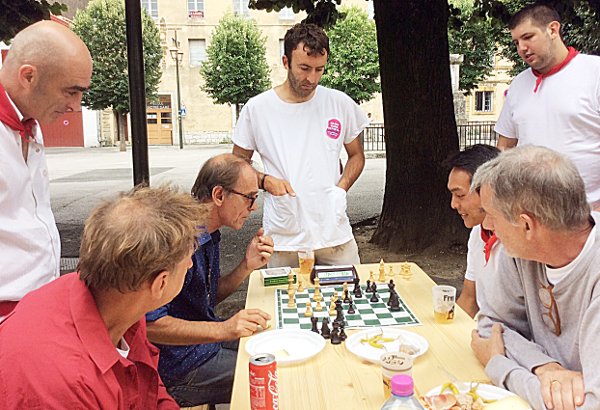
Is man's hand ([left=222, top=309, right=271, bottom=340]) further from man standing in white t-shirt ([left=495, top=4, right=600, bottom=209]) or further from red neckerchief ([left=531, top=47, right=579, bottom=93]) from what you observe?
red neckerchief ([left=531, top=47, right=579, bottom=93])

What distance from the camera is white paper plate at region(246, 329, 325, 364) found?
1963 mm

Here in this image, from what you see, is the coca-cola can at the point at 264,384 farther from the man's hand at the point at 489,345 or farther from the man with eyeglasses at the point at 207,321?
the man's hand at the point at 489,345

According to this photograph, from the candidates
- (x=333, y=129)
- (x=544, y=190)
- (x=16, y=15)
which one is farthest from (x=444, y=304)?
(x=16, y=15)

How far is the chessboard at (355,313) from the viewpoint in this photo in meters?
2.30

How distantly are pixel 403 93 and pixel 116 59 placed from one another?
25.5m

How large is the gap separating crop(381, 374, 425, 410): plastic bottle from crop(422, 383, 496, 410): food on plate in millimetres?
214

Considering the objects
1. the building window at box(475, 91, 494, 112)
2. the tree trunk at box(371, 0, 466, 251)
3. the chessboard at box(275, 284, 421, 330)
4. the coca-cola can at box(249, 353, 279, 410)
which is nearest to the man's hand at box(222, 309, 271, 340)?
the chessboard at box(275, 284, 421, 330)

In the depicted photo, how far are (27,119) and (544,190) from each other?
5.96 feet

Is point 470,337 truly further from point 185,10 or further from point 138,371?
point 185,10

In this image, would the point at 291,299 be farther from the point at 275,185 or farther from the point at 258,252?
the point at 275,185

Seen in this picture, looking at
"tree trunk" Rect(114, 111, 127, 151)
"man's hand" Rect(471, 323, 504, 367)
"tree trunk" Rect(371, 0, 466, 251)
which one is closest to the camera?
"man's hand" Rect(471, 323, 504, 367)

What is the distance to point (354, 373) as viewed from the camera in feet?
6.05

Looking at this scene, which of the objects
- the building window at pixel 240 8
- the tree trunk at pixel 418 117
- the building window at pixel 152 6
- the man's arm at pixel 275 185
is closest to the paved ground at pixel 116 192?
the man's arm at pixel 275 185

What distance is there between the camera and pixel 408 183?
21.0 ft
